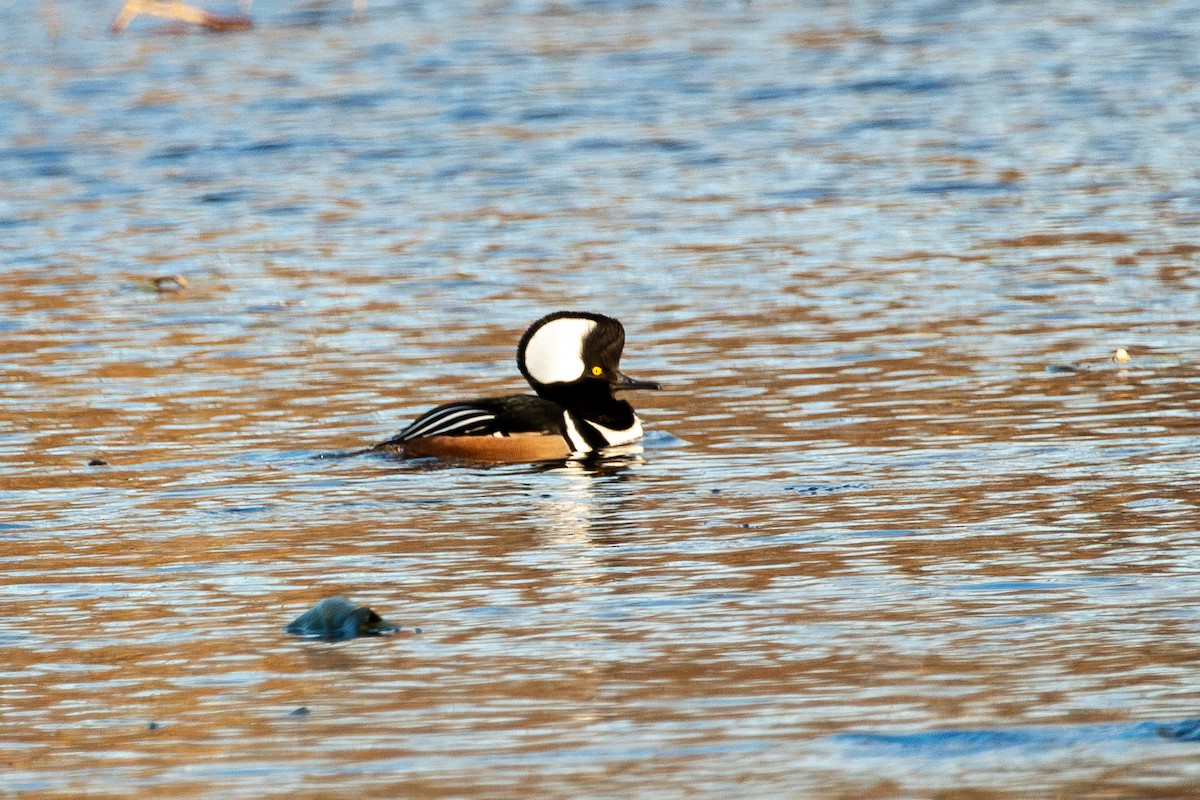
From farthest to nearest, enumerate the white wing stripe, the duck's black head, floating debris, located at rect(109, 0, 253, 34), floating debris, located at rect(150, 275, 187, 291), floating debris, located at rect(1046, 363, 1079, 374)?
floating debris, located at rect(109, 0, 253, 34), floating debris, located at rect(150, 275, 187, 291), floating debris, located at rect(1046, 363, 1079, 374), the duck's black head, the white wing stripe

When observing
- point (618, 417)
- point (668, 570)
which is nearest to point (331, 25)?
point (618, 417)

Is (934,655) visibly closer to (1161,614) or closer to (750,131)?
(1161,614)

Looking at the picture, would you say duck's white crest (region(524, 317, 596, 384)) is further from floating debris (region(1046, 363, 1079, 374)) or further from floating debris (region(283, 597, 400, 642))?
floating debris (region(283, 597, 400, 642))

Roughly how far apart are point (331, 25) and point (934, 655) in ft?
97.8

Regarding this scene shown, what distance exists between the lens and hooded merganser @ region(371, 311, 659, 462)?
10.7 meters

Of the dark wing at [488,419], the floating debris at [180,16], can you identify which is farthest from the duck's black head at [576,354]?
the floating debris at [180,16]

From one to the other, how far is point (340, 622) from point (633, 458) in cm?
359

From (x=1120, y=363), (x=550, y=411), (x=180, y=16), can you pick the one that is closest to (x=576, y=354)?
(x=550, y=411)

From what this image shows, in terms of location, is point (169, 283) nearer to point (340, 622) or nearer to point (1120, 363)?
point (1120, 363)

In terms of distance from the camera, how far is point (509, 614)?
7.55 m

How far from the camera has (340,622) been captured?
24.1 feet

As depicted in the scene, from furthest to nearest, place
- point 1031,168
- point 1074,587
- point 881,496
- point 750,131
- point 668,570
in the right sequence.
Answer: point 750,131 < point 1031,168 < point 881,496 < point 668,570 < point 1074,587

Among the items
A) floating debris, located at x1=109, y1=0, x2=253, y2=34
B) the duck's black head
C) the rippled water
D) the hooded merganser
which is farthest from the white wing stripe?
floating debris, located at x1=109, y1=0, x2=253, y2=34

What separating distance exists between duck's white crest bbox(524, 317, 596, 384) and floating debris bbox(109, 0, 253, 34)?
804 inches
